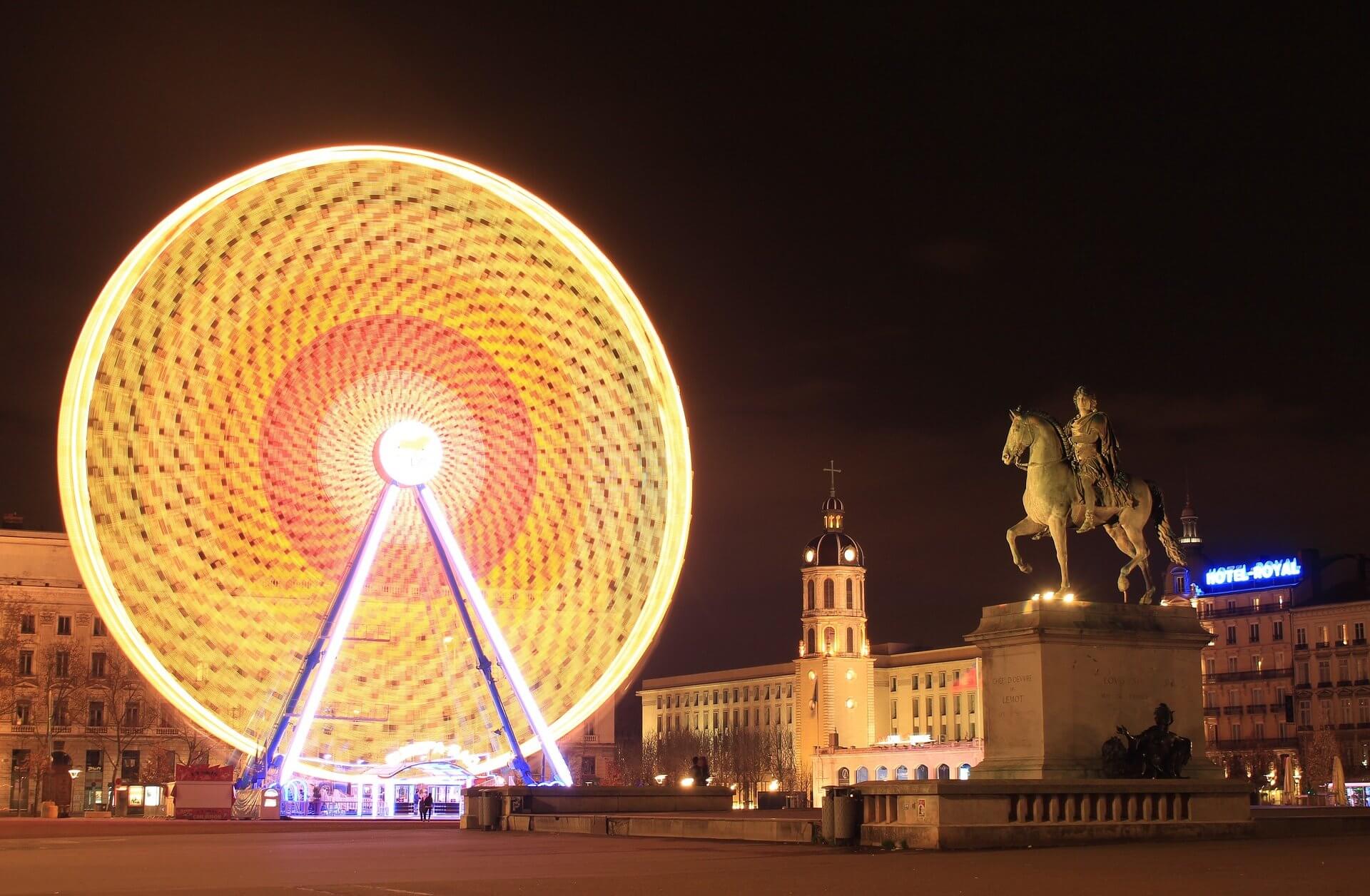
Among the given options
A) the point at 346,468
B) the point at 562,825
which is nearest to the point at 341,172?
the point at 346,468

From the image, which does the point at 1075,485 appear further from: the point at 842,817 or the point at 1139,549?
the point at 842,817

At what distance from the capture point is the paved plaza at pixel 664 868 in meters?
21.0

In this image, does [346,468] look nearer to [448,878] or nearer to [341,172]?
[341,172]

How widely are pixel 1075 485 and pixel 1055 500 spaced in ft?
1.80

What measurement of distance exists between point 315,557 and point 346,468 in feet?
8.11

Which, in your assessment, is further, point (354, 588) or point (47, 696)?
point (47, 696)

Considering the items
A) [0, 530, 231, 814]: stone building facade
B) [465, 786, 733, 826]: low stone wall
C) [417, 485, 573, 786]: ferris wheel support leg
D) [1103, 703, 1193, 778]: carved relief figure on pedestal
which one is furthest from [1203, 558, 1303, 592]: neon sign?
[1103, 703, 1193, 778]: carved relief figure on pedestal

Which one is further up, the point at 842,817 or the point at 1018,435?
the point at 1018,435

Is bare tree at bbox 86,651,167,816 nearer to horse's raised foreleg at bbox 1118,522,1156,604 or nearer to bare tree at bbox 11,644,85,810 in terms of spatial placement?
bare tree at bbox 11,644,85,810

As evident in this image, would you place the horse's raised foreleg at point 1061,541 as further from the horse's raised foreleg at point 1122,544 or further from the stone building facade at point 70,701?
the stone building facade at point 70,701

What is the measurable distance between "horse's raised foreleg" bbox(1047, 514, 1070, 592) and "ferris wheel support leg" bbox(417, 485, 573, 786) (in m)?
20.6

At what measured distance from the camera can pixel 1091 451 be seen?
33469mm

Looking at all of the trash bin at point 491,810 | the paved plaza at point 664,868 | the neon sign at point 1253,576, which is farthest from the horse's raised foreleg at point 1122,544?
the neon sign at point 1253,576

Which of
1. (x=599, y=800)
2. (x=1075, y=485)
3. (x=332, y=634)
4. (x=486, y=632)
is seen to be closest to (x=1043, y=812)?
(x=1075, y=485)
